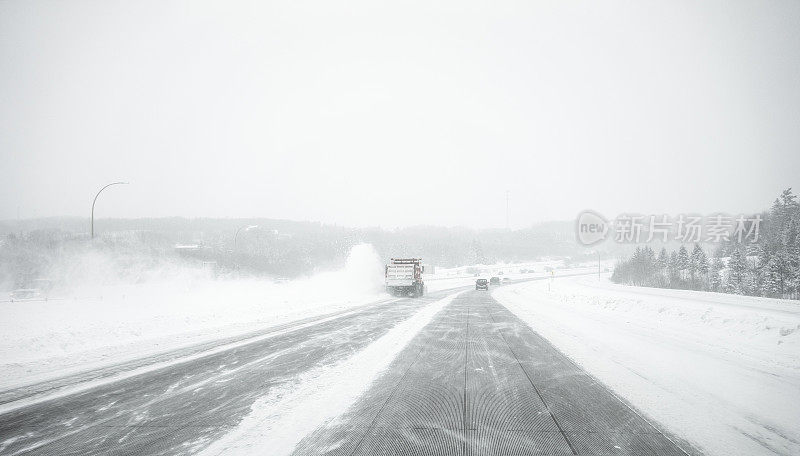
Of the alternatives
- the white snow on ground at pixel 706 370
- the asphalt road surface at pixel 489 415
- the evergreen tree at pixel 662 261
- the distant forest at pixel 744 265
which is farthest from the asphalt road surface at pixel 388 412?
the evergreen tree at pixel 662 261

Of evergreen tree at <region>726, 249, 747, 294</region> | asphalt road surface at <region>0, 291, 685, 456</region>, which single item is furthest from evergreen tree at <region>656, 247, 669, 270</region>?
asphalt road surface at <region>0, 291, 685, 456</region>

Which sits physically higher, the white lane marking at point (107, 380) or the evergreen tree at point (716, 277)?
the white lane marking at point (107, 380)

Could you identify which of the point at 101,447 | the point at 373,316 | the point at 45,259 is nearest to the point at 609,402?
the point at 101,447

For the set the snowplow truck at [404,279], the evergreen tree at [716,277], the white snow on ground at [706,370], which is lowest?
the evergreen tree at [716,277]

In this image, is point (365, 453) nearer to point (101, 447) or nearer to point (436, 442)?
point (436, 442)

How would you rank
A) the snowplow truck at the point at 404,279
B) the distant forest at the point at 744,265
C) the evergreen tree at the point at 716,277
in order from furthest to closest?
1. the evergreen tree at the point at 716,277
2. the distant forest at the point at 744,265
3. the snowplow truck at the point at 404,279

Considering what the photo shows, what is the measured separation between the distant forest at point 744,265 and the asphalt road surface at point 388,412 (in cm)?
6638

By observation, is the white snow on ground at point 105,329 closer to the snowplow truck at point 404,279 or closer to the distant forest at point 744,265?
the snowplow truck at point 404,279

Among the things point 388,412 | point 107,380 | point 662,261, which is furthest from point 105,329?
point 662,261

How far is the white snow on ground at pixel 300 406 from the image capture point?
4355 millimetres

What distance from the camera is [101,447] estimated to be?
14.2ft

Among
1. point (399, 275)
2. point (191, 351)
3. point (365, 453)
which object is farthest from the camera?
point (399, 275)

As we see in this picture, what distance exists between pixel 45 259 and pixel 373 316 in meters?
56.8

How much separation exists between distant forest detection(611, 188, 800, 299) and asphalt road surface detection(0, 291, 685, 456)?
66.4 m
